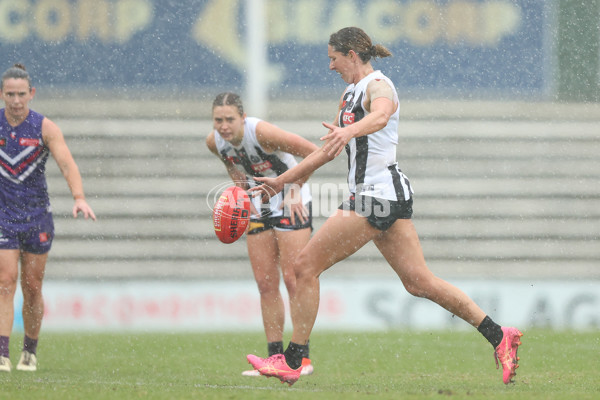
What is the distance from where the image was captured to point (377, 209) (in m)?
6.50

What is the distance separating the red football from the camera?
7.20 meters

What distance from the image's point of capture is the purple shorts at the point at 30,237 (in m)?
7.94

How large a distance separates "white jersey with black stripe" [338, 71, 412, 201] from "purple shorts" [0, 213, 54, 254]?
2.76 m

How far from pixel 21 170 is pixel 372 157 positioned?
117 inches

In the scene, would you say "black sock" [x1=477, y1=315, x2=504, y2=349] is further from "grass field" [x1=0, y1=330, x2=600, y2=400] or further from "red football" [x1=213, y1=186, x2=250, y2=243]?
"red football" [x1=213, y1=186, x2=250, y2=243]

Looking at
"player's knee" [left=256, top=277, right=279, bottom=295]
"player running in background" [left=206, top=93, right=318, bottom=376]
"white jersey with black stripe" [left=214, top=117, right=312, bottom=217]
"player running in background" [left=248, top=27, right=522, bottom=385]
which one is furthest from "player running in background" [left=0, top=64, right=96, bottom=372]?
"player running in background" [left=248, top=27, right=522, bottom=385]

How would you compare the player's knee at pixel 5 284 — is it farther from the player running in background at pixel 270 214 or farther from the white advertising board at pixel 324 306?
the white advertising board at pixel 324 306

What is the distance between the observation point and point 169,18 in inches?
630

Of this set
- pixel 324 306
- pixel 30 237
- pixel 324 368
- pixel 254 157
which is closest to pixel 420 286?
pixel 324 368

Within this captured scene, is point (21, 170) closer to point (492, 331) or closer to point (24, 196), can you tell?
point (24, 196)

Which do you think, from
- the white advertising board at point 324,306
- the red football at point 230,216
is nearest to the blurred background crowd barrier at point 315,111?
the white advertising board at point 324,306

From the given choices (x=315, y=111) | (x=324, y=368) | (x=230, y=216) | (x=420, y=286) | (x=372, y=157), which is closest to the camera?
(x=372, y=157)

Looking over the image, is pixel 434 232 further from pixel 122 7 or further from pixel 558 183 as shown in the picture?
pixel 122 7

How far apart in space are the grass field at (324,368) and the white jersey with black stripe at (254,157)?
1.47 m
